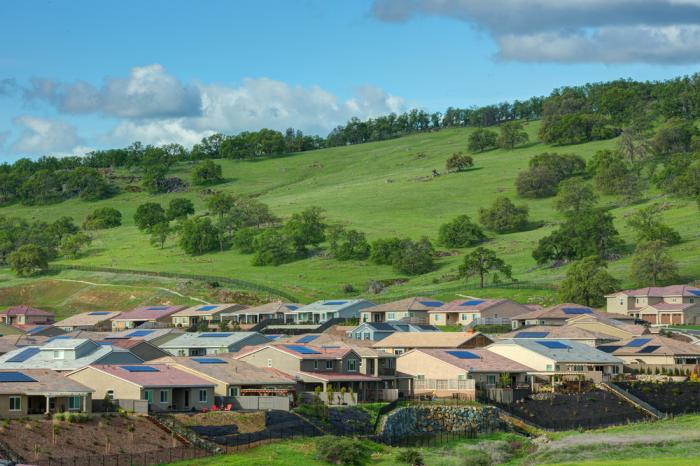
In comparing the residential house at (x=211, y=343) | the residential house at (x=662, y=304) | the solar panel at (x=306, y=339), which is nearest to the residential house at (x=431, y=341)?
the solar panel at (x=306, y=339)

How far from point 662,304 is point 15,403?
292ft

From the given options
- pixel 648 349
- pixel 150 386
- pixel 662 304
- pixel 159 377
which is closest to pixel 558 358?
pixel 648 349

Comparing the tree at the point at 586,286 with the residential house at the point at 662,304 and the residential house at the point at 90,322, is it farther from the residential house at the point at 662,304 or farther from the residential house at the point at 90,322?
the residential house at the point at 90,322

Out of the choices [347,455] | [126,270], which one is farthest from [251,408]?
[126,270]

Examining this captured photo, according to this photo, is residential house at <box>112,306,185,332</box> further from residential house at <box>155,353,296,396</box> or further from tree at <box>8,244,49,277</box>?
residential house at <box>155,353,296,396</box>

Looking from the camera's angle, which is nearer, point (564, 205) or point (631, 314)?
point (631, 314)

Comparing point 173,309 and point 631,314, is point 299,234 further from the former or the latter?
point 631,314

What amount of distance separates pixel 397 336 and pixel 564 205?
9482cm

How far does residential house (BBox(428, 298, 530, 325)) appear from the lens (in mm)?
132375

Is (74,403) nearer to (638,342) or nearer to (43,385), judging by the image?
(43,385)

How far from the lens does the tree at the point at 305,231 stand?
611 ft

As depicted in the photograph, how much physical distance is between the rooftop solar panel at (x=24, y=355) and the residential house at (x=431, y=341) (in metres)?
29.9

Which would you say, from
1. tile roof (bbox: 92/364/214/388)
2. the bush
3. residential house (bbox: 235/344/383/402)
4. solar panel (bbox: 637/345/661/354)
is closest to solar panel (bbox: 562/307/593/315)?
solar panel (bbox: 637/345/661/354)

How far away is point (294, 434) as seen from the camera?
69188 millimetres
